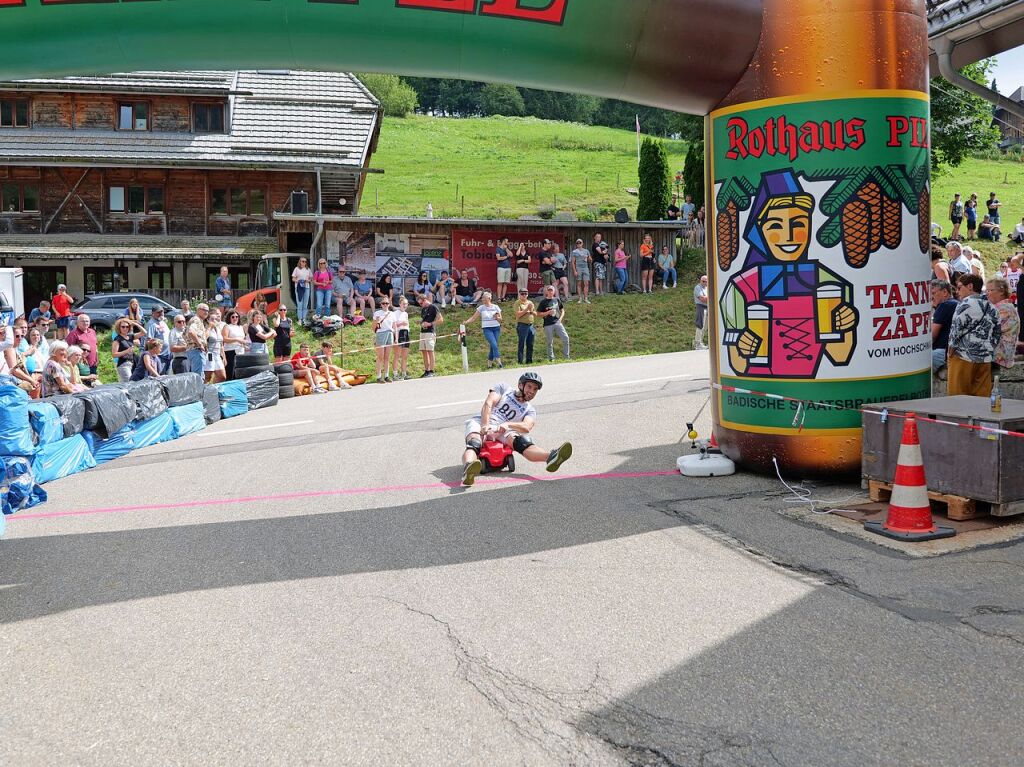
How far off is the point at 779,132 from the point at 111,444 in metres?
8.73

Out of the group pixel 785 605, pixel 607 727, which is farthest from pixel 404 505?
pixel 607 727

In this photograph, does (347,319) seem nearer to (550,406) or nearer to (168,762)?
(550,406)

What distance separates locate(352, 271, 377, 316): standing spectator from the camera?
1147 inches

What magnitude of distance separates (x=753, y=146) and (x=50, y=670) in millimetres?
6738

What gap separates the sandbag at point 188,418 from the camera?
45.3 feet

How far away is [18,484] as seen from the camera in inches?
348

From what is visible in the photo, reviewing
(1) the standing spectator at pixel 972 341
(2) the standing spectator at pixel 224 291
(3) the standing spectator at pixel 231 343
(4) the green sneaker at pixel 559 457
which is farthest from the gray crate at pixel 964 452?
(2) the standing spectator at pixel 224 291

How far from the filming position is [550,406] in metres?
14.2

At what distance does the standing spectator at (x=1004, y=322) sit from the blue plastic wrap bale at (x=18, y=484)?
948cm

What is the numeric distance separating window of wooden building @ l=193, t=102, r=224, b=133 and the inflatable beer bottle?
3383cm

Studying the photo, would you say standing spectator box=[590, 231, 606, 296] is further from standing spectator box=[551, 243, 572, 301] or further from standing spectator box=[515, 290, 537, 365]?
standing spectator box=[515, 290, 537, 365]

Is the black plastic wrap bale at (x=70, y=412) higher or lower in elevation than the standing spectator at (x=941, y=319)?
lower

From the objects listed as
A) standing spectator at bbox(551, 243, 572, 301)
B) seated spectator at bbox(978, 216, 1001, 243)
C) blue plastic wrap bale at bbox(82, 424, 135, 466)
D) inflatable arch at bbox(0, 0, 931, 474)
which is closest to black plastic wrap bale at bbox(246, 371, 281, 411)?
blue plastic wrap bale at bbox(82, 424, 135, 466)

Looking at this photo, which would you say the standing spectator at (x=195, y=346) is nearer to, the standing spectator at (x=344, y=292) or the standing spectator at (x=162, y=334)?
the standing spectator at (x=162, y=334)
